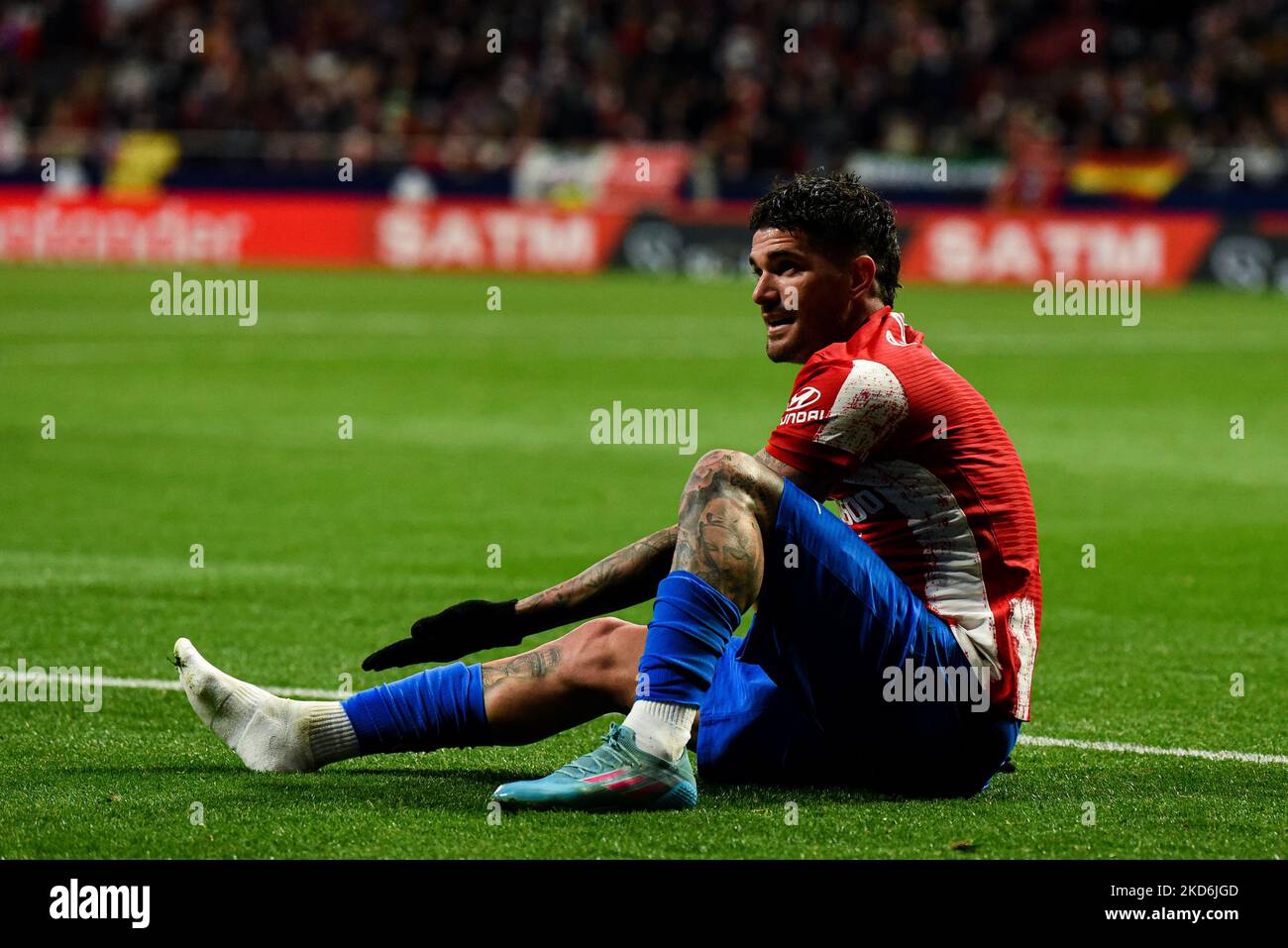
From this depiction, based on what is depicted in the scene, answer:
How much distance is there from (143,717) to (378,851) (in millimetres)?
2069

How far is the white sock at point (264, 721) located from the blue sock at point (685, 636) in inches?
39.4

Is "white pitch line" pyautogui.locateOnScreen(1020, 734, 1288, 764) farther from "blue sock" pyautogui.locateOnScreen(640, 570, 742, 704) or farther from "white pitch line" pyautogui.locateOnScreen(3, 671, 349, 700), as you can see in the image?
"white pitch line" pyautogui.locateOnScreen(3, 671, 349, 700)

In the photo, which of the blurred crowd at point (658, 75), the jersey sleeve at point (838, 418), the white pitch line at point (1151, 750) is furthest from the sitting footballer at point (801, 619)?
the blurred crowd at point (658, 75)

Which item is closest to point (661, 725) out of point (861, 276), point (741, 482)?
point (741, 482)

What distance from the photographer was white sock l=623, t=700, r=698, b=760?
16.4 feet

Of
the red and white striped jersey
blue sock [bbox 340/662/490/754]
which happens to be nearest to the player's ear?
the red and white striped jersey

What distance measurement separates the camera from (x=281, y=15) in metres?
42.4

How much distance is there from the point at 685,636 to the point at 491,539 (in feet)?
19.3

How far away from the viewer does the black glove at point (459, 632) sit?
543cm

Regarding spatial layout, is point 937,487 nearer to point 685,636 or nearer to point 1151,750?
point 685,636

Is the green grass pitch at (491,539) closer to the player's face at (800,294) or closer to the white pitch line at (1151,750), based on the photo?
the white pitch line at (1151,750)

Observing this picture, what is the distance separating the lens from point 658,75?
3928cm
